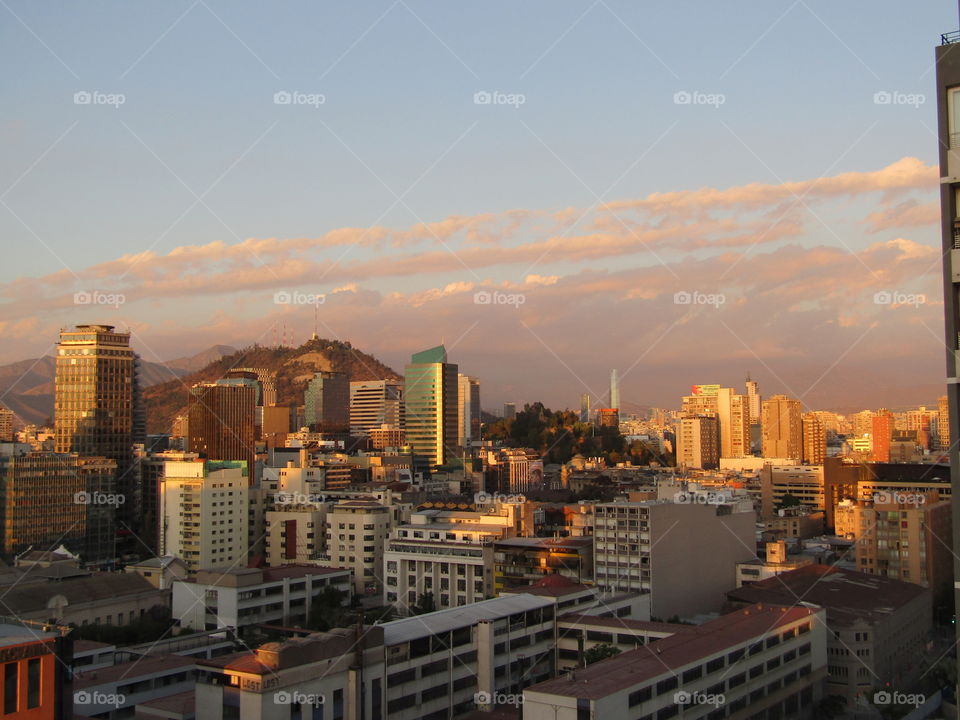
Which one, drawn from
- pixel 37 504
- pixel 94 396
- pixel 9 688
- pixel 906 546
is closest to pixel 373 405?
pixel 94 396

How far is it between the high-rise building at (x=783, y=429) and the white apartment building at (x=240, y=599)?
124ft

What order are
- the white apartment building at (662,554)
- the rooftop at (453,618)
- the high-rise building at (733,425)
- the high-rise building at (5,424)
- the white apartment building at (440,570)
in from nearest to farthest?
1. the rooftop at (453,618)
2. the white apartment building at (662,554)
3. the white apartment building at (440,570)
4. the high-rise building at (5,424)
5. the high-rise building at (733,425)

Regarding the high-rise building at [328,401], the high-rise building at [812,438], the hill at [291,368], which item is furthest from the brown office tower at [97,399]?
the hill at [291,368]

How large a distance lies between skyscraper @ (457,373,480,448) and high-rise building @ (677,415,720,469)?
14466mm

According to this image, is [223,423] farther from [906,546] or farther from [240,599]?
[906,546]

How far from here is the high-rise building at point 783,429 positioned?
51844 mm

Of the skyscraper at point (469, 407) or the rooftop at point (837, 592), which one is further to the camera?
the skyscraper at point (469, 407)

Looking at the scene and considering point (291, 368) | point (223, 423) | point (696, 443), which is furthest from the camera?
point (291, 368)

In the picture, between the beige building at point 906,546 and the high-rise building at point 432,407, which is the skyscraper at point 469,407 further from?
the beige building at point 906,546

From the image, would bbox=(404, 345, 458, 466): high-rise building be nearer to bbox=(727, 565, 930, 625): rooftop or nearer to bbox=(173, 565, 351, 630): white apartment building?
bbox=(173, 565, 351, 630): white apartment building

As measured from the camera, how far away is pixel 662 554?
16.5m

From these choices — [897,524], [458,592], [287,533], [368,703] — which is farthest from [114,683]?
[897,524]

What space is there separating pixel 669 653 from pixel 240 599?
8.52 meters

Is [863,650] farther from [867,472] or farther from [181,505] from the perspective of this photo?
[867,472]
